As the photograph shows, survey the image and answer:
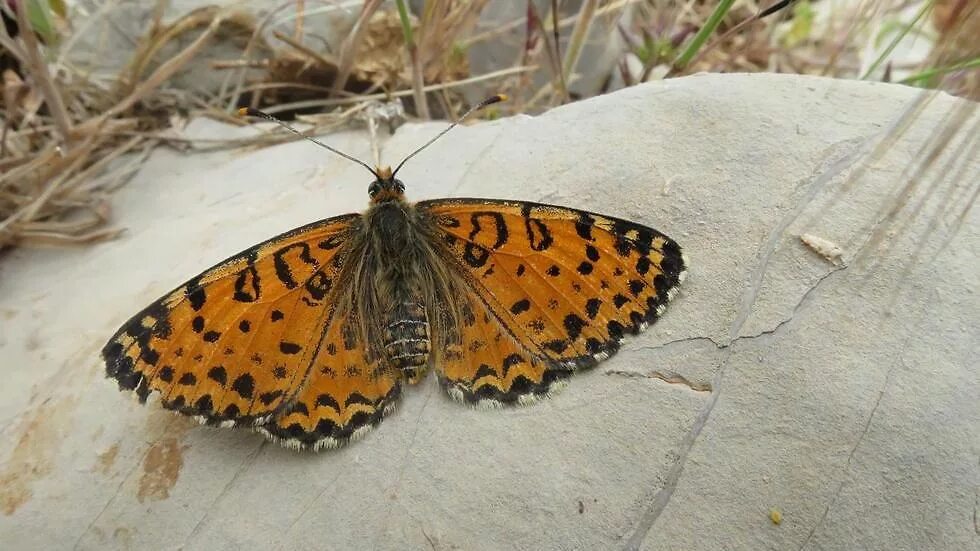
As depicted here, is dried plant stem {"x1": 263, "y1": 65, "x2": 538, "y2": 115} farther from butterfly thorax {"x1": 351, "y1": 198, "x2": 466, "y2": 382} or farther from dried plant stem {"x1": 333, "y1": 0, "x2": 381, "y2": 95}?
butterfly thorax {"x1": 351, "y1": 198, "x2": 466, "y2": 382}

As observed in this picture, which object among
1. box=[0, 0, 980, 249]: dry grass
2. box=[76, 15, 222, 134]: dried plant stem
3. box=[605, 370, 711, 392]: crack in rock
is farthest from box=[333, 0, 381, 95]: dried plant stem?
box=[605, 370, 711, 392]: crack in rock

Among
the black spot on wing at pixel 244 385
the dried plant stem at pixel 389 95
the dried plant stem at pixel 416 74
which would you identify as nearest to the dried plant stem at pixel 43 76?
the dried plant stem at pixel 389 95

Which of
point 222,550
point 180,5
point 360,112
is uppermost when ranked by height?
point 180,5

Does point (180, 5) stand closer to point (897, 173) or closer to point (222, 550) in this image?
point (222, 550)

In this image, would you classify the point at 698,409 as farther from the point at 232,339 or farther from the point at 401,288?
the point at 232,339

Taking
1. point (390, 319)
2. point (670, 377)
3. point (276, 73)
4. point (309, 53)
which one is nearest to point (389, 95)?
point (309, 53)

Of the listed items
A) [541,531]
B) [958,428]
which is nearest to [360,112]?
[541,531]

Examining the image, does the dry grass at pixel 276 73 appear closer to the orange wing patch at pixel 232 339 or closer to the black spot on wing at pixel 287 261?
the black spot on wing at pixel 287 261

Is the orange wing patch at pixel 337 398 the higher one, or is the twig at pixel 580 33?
the twig at pixel 580 33
